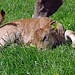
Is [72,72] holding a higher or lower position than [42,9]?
lower

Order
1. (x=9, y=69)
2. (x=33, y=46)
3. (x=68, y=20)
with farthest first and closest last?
(x=68, y=20) < (x=33, y=46) < (x=9, y=69)

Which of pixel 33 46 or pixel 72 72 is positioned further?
pixel 33 46

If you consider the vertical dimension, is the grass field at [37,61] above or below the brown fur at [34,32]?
below

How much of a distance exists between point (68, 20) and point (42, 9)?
3.73ft

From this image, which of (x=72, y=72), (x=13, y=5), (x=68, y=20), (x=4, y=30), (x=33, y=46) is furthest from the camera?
(x=13, y=5)

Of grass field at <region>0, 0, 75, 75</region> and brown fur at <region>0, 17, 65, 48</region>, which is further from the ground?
brown fur at <region>0, 17, 65, 48</region>

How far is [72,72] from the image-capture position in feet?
18.3

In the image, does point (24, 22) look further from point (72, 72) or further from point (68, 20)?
point (72, 72)

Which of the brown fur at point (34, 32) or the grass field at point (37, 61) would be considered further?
the brown fur at point (34, 32)

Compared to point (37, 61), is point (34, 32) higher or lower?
higher

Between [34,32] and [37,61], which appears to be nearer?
[37,61]

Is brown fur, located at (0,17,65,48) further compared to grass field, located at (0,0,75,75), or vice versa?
brown fur, located at (0,17,65,48)

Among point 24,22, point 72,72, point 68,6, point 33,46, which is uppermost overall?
point 68,6

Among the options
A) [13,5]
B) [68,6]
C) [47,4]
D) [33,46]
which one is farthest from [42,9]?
[13,5]
